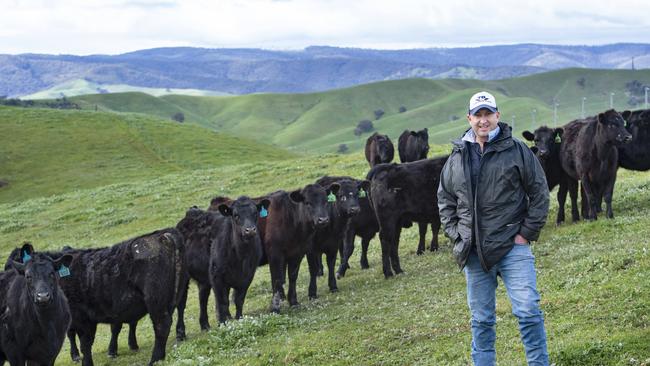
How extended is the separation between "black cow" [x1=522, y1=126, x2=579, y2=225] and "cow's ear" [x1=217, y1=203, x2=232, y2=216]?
10031 millimetres

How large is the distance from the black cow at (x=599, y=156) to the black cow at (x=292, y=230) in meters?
7.74

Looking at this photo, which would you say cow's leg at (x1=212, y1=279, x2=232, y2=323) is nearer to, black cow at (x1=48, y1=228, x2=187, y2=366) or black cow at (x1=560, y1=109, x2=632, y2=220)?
black cow at (x1=48, y1=228, x2=187, y2=366)

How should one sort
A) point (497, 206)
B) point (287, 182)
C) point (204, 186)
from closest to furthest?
point (497, 206) < point (287, 182) < point (204, 186)

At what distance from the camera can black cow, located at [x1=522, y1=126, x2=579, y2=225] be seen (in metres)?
22.4

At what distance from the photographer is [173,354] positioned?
14.3m

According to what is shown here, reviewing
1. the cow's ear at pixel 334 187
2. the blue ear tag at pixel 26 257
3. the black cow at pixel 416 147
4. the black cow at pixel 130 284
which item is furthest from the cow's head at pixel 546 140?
the blue ear tag at pixel 26 257

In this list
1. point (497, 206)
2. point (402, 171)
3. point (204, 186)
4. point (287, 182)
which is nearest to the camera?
point (497, 206)

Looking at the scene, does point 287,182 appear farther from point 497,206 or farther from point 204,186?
point 497,206

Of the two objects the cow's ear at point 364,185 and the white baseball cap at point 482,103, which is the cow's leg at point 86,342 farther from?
the white baseball cap at point 482,103

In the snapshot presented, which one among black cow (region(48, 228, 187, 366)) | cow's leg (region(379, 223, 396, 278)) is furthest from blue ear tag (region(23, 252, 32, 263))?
cow's leg (region(379, 223, 396, 278))

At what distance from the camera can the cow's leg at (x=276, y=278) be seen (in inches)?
669

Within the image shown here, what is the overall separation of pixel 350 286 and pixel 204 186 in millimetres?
29176

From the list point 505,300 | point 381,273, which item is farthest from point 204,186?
point 505,300

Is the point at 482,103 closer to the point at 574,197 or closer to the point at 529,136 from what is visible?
the point at 574,197
